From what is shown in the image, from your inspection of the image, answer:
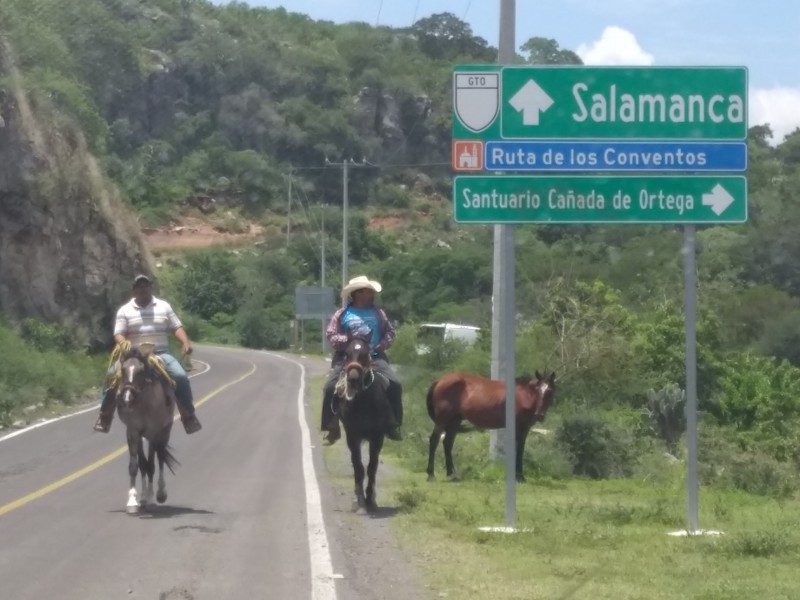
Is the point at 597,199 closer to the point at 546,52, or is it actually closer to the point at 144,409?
the point at 144,409

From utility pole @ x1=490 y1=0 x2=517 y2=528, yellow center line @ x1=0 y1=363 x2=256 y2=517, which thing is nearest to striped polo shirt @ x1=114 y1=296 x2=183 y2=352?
yellow center line @ x1=0 y1=363 x2=256 y2=517

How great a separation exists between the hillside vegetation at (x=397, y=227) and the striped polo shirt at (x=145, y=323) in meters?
7.72

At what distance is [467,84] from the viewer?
11.9 meters

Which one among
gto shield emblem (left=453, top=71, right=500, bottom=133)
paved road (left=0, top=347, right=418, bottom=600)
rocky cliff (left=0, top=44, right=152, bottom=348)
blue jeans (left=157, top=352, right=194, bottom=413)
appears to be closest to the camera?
paved road (left=0, top=347, right=418, bottom=600)

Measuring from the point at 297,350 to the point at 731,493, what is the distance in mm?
64847

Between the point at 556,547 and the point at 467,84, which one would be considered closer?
the point at 556,547

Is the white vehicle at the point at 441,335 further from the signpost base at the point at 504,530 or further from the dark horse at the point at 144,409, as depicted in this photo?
the signpost base at the point at 504,530

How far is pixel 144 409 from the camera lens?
13.0 metres

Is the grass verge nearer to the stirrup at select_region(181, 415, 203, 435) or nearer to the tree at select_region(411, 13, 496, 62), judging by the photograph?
the stirrup at select_region(181, 415, 203, 435)

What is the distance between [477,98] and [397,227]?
73.3m

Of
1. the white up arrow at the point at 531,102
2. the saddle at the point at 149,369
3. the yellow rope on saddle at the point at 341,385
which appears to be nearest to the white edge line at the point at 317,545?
the yellow rope on saddle at the point at 341,385

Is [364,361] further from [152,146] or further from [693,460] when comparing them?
[152,146]

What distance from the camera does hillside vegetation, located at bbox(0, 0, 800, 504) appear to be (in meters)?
29.7

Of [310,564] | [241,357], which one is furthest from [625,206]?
[241,357]
